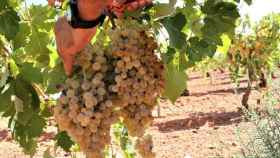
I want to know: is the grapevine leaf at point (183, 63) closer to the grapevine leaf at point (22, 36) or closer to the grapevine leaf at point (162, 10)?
the grapevine leaf at point (162, 10)

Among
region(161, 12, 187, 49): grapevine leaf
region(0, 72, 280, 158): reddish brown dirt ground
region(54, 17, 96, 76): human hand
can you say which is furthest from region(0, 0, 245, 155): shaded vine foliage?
region(0, 72, 280, 158): reddish brown dirt ground

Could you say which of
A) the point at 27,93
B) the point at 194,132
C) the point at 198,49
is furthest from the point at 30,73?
the point at 194,132

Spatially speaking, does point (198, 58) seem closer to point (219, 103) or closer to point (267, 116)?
point (267, 116)

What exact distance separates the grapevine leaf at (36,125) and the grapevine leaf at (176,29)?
70 cm

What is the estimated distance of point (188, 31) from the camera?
6.19ft

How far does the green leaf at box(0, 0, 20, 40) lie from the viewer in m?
1.81

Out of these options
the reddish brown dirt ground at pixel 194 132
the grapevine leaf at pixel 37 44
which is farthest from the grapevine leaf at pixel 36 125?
the reddish brown dirt ground at pixel 194 132

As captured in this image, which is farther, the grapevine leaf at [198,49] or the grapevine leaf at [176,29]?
the grapevine leaf at [198,49]

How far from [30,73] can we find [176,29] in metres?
0.59

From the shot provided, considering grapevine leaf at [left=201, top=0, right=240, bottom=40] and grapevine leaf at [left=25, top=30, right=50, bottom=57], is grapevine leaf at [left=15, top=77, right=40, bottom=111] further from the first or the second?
grapevine leaf at [left=201, top=0, right=240, bottom=40]

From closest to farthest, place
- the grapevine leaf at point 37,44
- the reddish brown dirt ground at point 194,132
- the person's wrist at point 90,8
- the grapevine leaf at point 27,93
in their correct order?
1. the person's wrist at point 90,8
2. the grapevine leaf at point 27,93
3. the grapevine leaf at point 37,44
4. the reddish brown dirt ground at point 194,132

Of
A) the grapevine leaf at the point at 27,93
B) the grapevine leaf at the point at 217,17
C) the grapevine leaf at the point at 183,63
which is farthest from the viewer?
the grapevine leaf at the point at 27,93

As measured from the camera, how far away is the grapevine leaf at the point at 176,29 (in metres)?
1.56

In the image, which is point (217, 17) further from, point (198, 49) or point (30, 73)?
point (30, 73)
